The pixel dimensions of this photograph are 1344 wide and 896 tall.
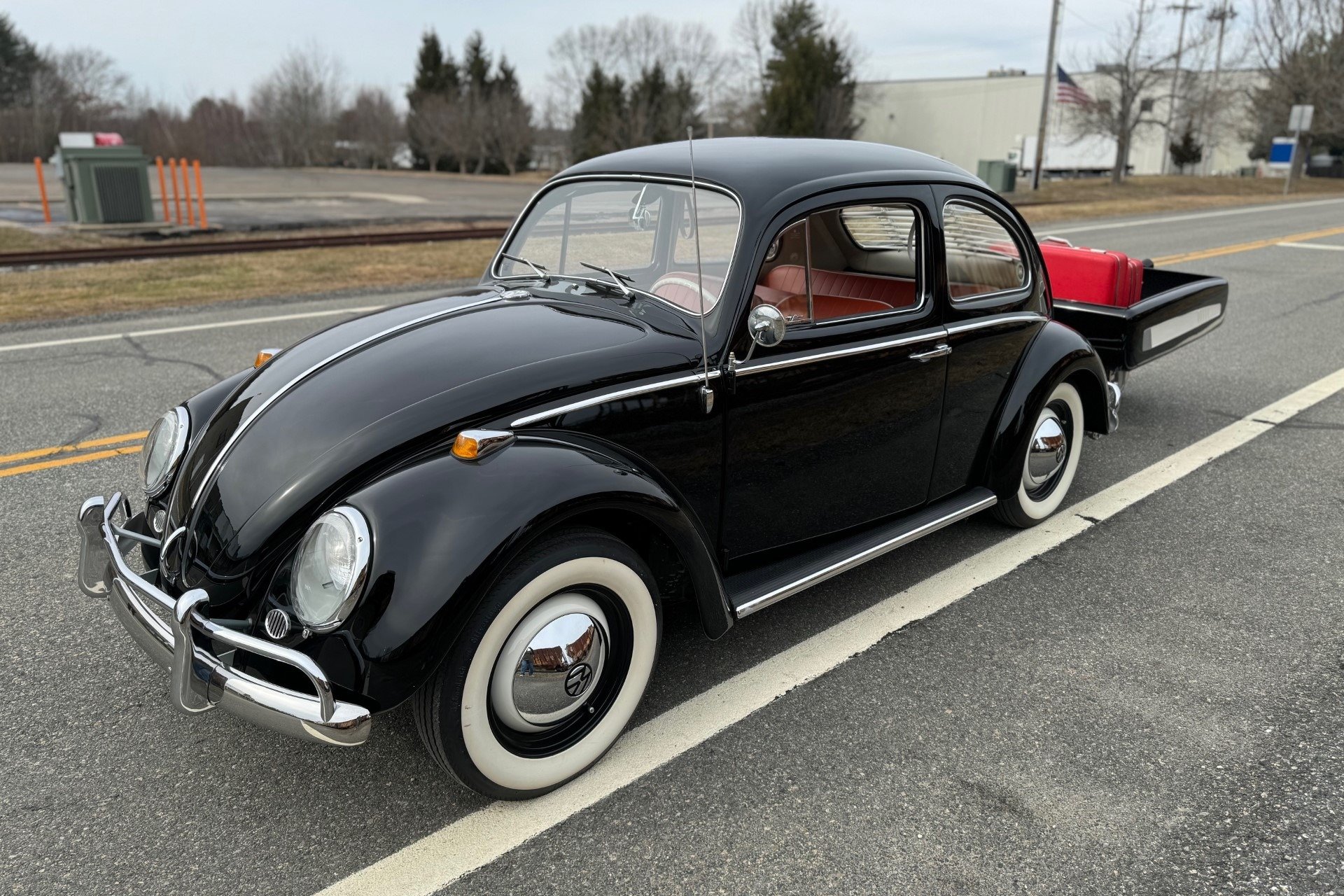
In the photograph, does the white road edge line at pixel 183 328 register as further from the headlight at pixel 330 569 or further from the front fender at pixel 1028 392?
the headlight at pixel 330 569

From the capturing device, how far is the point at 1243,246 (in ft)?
47.0

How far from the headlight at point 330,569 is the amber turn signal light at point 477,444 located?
0.30m

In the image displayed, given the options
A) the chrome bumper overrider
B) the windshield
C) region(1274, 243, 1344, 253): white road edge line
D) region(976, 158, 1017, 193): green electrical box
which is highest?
region(976, 158, 1017, 193): green electrical box

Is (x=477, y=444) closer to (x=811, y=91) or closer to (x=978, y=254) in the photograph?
(x=978, y=254)

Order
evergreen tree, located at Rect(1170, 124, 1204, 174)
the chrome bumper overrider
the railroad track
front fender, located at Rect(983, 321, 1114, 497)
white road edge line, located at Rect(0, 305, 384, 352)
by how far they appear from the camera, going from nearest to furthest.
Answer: the chrome bumper overrider, front fender, located at Rect(983, 321, 1114, 497), white road edge line, located at Rect(0, 305, 384, 352), the railroad track, evergreen tree, located at Rect(1170, 124, 1204, 174)

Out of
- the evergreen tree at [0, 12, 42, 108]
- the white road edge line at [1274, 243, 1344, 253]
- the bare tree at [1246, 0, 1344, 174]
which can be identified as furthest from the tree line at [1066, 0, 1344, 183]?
the evergreen tree at [0, 12, 42, 108]

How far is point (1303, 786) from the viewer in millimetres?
2523

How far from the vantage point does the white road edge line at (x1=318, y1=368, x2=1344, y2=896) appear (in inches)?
88.1

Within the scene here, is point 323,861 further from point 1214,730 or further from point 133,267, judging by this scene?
point 133,267

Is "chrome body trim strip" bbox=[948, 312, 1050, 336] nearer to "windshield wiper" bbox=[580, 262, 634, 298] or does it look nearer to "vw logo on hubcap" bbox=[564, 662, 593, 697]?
"windshield wiper" bbox=[580, 262, 634, 298]

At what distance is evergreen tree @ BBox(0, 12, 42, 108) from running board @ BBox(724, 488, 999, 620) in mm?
62389

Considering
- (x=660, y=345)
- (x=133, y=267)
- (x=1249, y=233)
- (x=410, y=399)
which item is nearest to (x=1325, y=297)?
(x=1249, y=233)

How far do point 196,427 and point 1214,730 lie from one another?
3.28 metres

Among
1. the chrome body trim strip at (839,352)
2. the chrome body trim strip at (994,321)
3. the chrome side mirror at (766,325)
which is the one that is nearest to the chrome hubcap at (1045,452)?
the chrome body trim strip at (994,321)
